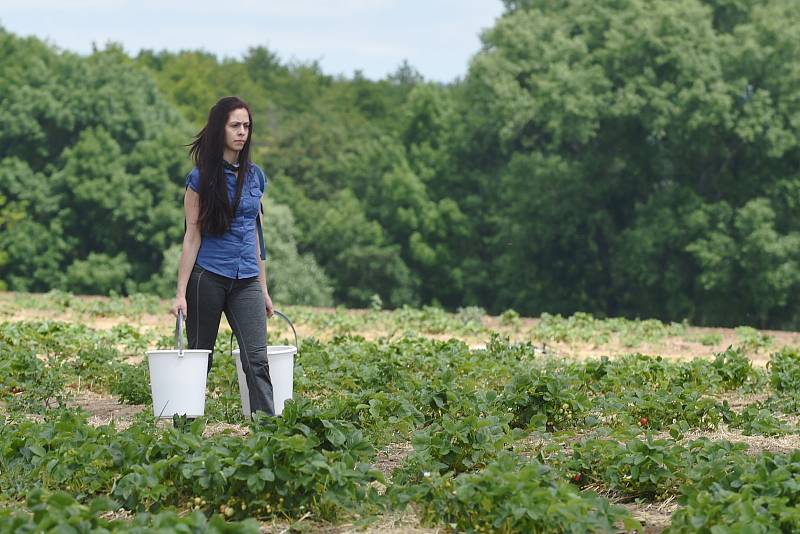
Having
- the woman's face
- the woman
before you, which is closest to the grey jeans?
the woman

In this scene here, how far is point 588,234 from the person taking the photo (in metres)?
34.2

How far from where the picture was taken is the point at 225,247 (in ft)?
19.7

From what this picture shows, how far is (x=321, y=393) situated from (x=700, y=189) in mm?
24414

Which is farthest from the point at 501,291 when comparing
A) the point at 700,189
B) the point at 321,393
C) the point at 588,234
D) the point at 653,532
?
the point at 653,532

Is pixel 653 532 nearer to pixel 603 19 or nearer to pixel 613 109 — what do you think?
pixel 613 109

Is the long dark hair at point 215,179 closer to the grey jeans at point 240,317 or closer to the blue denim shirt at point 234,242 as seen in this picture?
the blue denim shirt at point 234,242

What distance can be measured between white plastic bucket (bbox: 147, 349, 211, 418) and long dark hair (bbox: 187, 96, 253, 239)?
26.1 inches

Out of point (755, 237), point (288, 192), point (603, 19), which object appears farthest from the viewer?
point (288, 192)

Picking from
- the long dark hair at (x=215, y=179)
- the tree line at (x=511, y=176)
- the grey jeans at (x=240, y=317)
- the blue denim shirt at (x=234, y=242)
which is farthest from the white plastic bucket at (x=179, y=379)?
the tree line at (x=511, y=176)

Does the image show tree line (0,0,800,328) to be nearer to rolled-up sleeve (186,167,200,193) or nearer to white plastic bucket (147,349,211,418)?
rolled-up sleeve (186,167,200,193)

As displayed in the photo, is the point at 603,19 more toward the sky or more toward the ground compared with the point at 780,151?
more toward the sky

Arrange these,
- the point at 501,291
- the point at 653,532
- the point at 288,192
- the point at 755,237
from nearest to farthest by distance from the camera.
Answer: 1. the point at 653,532
2. the point at 755,237
3. the point at 501,291
4. the point at 288,192

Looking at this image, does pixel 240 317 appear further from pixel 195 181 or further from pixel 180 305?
pixel 195 181

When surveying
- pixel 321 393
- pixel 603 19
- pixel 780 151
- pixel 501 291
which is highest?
pixel 603 19
